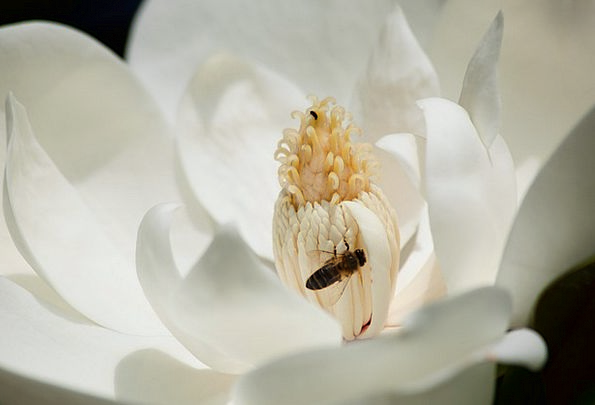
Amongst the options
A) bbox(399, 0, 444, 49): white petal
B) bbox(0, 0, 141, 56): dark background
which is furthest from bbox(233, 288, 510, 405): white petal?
bbox(0, 0, 141, 56): dark background

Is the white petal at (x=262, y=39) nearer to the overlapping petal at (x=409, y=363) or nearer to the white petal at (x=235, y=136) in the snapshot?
the white petal at (x=235, y=136)

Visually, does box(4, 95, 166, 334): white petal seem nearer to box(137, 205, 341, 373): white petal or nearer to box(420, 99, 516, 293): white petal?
box(137, 205, 341, 373): white petal

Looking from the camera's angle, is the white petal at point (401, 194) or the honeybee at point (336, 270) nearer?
the honeybee at point (336, 270)

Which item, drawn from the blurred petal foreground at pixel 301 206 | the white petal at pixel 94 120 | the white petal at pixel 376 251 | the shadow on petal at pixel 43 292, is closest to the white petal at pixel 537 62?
the blurred petal foreground at pixel 301 206

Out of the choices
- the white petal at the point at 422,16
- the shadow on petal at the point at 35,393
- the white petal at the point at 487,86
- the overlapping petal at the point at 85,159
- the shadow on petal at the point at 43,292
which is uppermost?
the white petal at the point at 422,16

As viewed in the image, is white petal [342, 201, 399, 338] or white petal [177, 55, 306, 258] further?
white petal [177, 55, 306, 258]
